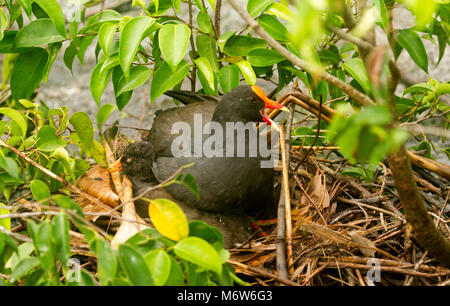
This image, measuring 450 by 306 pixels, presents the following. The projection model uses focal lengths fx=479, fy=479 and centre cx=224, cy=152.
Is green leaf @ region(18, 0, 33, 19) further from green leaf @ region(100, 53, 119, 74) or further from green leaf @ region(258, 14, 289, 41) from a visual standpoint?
green leaf @ region(258, 14, 289, 41)

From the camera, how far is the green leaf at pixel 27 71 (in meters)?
1.82

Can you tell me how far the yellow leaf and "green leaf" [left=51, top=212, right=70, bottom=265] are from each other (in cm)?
19

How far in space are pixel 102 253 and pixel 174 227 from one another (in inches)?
6.7

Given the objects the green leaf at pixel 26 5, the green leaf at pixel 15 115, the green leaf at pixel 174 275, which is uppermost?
the green leaf at pixel 26 5

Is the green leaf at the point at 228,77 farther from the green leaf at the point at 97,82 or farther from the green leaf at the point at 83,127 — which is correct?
the green leaf at the point at 83,127

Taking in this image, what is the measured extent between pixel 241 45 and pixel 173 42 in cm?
38

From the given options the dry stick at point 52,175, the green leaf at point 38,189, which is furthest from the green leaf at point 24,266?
the dry stick at point 52,175

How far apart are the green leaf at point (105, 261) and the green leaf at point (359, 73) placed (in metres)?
1.04

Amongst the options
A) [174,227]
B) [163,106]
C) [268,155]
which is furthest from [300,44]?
[163,106]

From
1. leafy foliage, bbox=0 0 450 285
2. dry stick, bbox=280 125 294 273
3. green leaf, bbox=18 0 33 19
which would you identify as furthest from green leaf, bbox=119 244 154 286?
green leaf, bbox=18 0 33 19

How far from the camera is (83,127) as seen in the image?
193 cm

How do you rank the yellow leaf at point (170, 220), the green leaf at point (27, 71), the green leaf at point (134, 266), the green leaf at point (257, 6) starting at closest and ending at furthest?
1. the green leaf at point (134, 266)
2. the yellow leaf at point (170, 220)
3. the green leaf at point (257, 6)
4. the green leaf at point (27, 71)

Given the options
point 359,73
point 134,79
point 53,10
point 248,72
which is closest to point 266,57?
point 248,72

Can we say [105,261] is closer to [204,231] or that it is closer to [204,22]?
[204,231]
